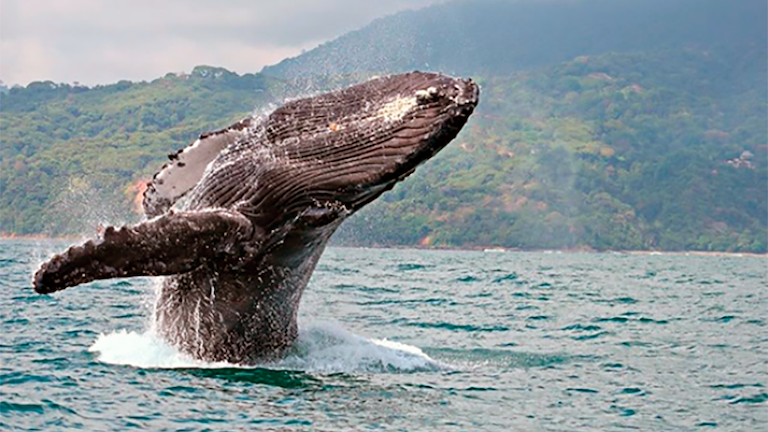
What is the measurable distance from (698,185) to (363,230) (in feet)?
176

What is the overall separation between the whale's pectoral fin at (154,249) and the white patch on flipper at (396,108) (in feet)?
3.06

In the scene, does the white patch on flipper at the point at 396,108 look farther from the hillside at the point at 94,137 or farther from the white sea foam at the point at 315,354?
the hillside at the point at 94,137

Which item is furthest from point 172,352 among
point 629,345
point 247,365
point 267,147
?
point 629,345

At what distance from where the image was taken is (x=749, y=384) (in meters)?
8.09

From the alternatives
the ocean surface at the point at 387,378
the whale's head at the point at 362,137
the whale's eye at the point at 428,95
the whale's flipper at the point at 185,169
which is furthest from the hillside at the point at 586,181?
the whale's eye at the point at 428,95

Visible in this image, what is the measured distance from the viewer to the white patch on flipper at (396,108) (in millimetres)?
5828

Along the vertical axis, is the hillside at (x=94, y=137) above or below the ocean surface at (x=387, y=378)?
above

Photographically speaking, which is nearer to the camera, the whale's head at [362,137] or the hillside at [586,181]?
the whale's head at [362,137]

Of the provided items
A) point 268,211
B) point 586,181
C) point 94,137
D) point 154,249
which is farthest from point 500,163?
point 154,249

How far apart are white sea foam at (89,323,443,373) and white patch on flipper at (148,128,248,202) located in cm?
96

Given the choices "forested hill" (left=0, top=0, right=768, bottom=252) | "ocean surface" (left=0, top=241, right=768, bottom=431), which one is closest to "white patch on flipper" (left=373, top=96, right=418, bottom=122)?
"ocean surface" (left=0, top=241, right=768, bottom=431)

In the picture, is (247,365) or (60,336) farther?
(60,336)

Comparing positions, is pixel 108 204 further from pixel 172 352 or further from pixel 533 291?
pixel 172 352

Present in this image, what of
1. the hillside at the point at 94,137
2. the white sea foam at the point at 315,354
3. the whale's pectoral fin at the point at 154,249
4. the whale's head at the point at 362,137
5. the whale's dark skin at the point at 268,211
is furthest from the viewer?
the hillside at the point at 94,137
